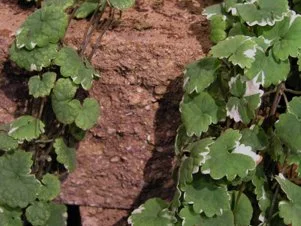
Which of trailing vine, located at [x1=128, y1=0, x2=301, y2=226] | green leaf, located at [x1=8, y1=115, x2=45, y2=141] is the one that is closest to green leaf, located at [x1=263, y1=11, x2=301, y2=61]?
trailing vine, located at [x1=128, y1=0, x2=301, y2=226]

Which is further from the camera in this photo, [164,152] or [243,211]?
[164,152]

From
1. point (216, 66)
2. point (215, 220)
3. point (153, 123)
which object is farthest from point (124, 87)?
point (215, 220)

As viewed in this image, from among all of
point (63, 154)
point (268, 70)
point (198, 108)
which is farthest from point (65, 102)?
point (268, 70)

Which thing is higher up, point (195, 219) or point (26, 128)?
point (26, 128)

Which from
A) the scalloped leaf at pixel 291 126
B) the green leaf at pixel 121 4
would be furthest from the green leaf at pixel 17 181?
the scalloped leaf at pixel 291 126

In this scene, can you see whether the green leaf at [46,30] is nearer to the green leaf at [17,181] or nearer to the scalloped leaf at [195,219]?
the green leaf at [17,181]

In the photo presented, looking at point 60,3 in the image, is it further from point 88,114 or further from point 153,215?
point 153,215

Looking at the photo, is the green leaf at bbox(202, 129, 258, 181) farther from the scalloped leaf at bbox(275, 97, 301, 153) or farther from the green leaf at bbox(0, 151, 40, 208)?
the green leaf at bbox(0, 151, 40, 208)

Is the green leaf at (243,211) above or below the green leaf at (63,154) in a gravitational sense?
below
